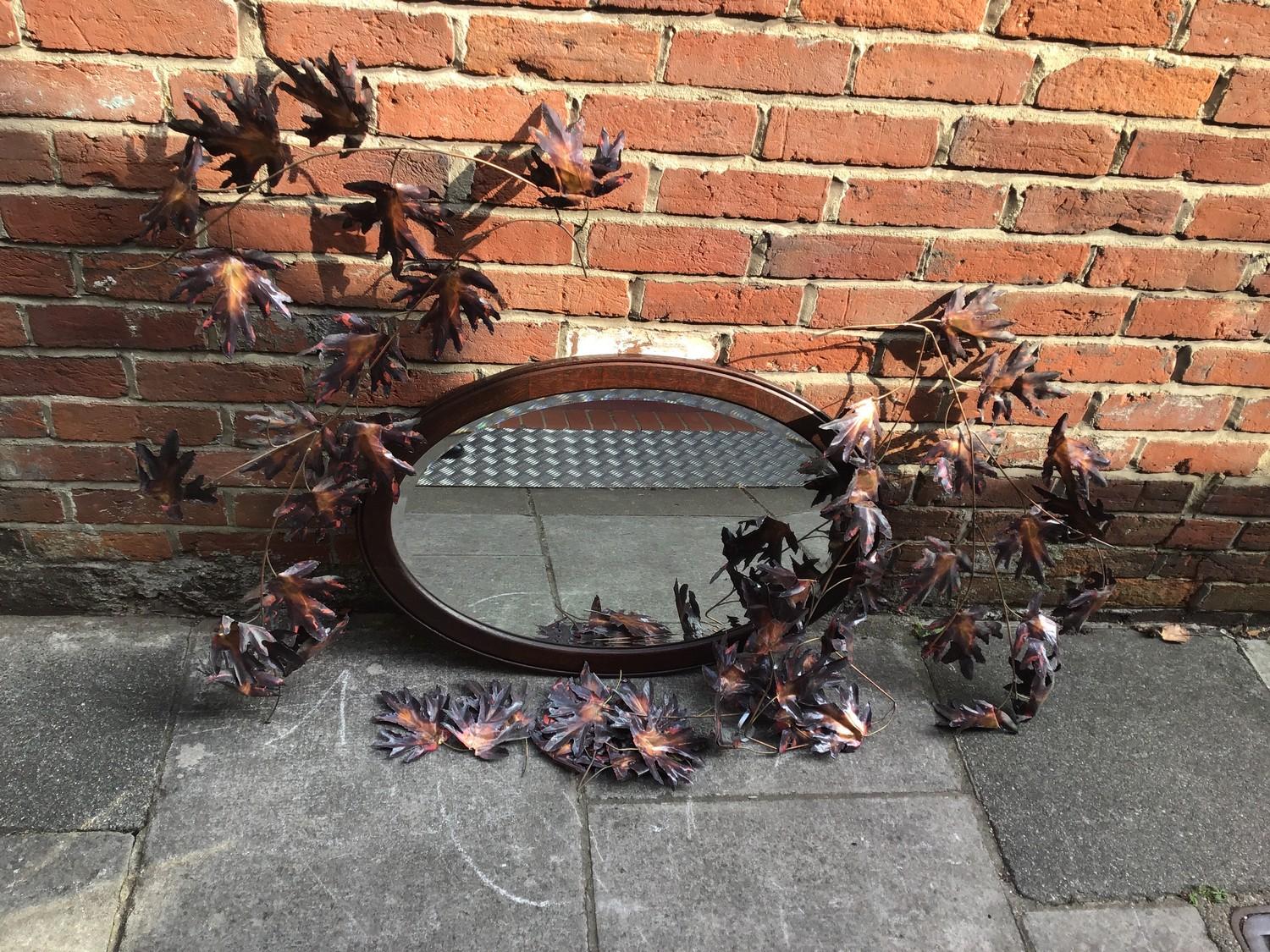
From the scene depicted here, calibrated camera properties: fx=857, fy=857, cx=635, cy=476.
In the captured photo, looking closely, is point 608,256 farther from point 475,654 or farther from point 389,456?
point 475,654

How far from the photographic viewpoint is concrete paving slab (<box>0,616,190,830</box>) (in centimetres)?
145

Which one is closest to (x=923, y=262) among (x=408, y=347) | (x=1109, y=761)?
(x=408, y=347)

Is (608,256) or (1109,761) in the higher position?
(608,256)

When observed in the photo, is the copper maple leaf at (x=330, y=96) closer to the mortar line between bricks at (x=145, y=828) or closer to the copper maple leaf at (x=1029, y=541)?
the mortar line between bricks at (x=145, y=828)

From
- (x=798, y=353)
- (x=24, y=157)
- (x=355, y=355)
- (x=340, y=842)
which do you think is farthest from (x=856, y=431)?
(x=24, y=157)

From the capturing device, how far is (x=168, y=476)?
1445 mm

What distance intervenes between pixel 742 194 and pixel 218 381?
3.32ft

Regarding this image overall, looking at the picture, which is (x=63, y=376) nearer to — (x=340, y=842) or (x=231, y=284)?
(x=231, y=284)

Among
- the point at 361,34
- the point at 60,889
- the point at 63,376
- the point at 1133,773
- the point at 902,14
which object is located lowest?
the point at 60,889

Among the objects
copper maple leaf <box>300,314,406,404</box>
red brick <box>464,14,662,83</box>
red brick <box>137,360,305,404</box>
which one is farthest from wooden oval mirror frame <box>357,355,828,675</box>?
red brick <box>464,14,662,83</box>

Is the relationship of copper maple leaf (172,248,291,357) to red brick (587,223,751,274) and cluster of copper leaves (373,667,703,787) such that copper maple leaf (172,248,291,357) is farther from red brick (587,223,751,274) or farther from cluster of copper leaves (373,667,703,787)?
cluster of copper leaves (373,667,703,787)

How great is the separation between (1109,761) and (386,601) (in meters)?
1.53

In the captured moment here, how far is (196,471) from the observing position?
168 centimetres

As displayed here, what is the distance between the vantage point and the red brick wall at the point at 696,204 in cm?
132
